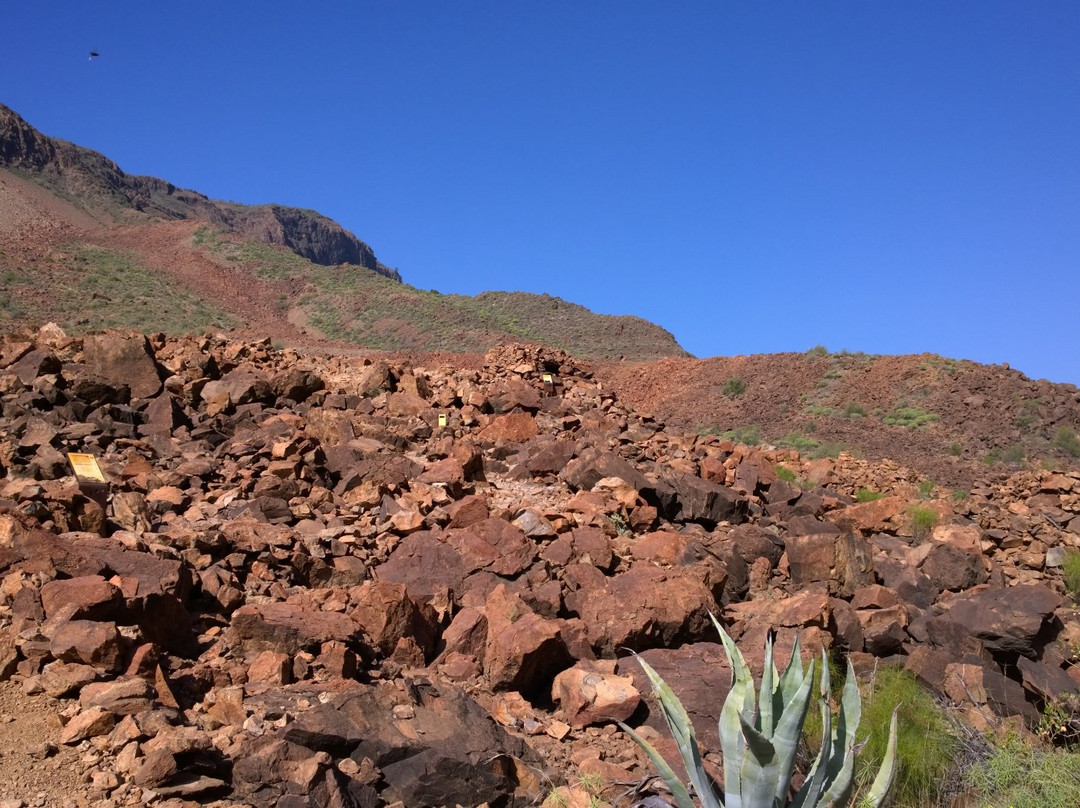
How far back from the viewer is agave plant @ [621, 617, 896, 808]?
3.41 meters

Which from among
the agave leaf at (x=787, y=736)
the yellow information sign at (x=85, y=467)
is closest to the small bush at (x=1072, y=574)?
the agave leaf at (x=787, y=736)

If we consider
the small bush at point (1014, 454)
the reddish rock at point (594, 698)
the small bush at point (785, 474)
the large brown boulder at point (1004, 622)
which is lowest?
the reddish rock at point (594, 698)

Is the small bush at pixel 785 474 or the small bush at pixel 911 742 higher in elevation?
the small bush at pixel 785 474

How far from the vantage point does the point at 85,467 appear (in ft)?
23.6

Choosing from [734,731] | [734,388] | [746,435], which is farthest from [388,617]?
[734,388]

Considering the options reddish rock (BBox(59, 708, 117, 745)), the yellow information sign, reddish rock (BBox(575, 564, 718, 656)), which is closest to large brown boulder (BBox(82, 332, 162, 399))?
the yellow information sign

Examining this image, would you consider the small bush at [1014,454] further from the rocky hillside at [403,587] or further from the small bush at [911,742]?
the small bush at [911,742]

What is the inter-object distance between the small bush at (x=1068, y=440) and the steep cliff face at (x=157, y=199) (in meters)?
57.2

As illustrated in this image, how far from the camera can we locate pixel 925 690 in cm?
574

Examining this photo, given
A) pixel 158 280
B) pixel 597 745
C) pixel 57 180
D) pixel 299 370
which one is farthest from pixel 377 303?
pixel 597 745

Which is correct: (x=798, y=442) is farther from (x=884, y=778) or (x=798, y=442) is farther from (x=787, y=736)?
(x=787, y=736)

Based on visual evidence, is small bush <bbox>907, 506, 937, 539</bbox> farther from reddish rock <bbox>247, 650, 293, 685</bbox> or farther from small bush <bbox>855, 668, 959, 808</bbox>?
reddish rock <bbox>247, 650, 293, 685</bbox>

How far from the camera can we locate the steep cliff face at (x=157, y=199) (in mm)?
60969

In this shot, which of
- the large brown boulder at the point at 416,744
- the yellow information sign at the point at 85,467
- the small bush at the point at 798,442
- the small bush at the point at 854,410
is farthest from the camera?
the small bush at the point at 854,410
